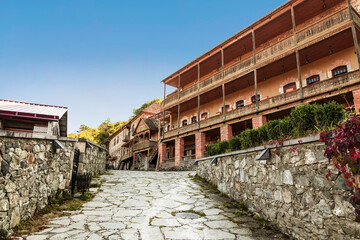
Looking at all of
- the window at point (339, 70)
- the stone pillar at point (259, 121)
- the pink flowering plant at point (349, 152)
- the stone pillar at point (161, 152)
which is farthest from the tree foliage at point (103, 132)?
the pink flowering plant at point (349, 152)

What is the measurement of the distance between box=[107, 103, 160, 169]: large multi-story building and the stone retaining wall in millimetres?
18568

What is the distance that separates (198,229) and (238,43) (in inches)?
652

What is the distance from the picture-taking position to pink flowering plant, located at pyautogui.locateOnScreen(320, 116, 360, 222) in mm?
2797

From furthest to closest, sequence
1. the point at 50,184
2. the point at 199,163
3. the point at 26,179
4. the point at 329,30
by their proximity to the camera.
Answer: the point at 329,30 → the point at 199,163 → the point at 50,184 → the point at 26,179

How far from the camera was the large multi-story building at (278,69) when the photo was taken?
1226 cm

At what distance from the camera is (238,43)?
18.3 m

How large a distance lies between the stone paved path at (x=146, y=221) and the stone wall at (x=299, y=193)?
650 millimetres

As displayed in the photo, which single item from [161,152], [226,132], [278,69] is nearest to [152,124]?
[161,152]

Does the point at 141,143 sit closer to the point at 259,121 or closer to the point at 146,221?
the point at 259,121

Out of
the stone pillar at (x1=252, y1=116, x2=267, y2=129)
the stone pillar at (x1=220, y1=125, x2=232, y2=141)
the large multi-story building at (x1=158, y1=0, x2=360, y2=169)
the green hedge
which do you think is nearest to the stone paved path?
the green hedge

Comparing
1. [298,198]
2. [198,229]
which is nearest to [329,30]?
[298,198]

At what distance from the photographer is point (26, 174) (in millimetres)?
4496

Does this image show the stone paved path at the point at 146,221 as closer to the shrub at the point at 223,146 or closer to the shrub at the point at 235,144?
the shrub at the point at 235,144

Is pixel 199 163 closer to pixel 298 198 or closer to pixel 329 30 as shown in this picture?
pixel 298 198
